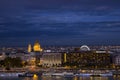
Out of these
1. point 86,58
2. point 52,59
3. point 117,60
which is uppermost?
point 86,58

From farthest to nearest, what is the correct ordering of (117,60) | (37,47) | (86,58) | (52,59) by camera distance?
1. (37,47)
2. (86,58)
3. (52,59)
4. (117,60)

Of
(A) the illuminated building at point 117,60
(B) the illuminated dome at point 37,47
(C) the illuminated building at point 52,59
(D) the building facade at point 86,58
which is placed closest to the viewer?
(A) the illuminated building at point 117,60

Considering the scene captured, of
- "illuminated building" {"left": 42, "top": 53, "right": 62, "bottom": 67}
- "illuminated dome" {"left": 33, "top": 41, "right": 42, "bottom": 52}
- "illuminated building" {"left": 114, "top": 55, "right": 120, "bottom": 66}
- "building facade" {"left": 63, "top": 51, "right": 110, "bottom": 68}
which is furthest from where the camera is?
"illuminated dome" {"left": 33, "top": 41, "right": 42, "bottom": 52}

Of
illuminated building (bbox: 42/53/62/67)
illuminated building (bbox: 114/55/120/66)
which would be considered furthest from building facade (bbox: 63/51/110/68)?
illuminated building (bbox: 114/55/120/66)

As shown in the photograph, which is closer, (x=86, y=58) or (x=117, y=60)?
(x=117, y=60)

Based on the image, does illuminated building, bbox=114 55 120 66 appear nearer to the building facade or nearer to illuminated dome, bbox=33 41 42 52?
the building facade

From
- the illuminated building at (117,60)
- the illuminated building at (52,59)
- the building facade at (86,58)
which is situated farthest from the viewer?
the illuminated building at (52,59)

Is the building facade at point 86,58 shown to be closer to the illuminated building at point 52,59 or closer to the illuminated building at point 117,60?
the illuminated building at point 52,59

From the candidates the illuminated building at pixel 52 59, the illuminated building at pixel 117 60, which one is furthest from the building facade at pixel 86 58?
the illuminated building at pixel 117 60

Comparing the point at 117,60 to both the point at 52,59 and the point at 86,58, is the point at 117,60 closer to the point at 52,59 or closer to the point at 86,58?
the point at 86,58

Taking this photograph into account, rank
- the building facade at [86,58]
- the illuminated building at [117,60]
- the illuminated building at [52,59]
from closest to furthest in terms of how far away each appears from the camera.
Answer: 1. the illuminated building at [117,60]
2. the building facade at [86,58]
3. the illuminated building at [52,59]

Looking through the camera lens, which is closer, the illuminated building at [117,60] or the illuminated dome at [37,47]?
the illuminated building at [117,60]

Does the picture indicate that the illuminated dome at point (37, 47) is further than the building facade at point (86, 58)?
Yes

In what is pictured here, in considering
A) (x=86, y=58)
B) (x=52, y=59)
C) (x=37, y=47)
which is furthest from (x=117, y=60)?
(x=37, y=47)
